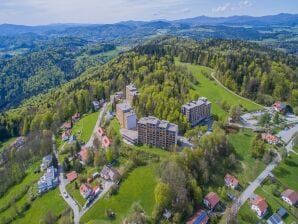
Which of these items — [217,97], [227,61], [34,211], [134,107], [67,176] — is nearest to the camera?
[34,211]

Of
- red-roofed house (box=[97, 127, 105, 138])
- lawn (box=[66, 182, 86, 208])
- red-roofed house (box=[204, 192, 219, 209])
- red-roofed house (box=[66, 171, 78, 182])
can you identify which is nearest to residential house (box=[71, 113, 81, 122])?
red-roofed house (box=[97, 127, 105, 138])

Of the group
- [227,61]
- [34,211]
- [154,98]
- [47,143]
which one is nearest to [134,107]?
[154,98]

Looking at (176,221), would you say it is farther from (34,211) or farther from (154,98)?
(154,98)

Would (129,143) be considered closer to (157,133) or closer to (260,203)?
(157,133)

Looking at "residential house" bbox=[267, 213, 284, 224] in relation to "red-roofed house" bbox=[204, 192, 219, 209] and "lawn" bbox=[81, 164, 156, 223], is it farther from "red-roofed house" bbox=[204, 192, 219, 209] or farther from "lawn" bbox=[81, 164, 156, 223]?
"lawn" bbox=[81, 164, 156, 223]

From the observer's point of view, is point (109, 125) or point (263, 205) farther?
point (109, 125)

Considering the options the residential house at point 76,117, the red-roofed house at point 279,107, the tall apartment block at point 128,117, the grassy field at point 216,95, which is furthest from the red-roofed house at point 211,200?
the residential house at point 76,117
